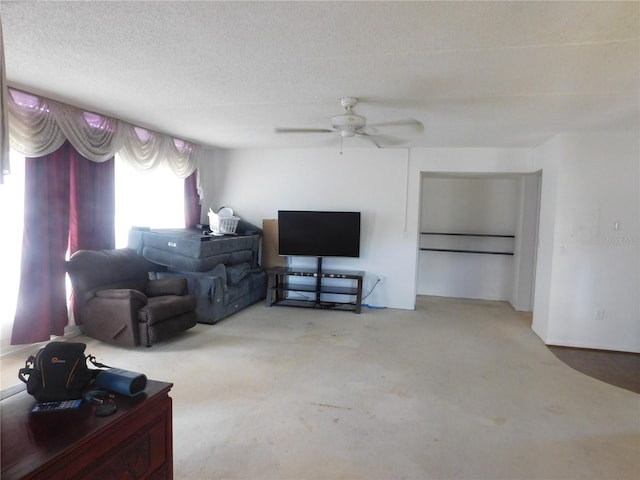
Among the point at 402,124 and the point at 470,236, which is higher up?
the point at 402,124

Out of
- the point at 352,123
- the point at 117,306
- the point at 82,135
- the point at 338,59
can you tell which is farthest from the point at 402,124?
the point at 117,306

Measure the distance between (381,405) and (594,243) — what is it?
10.1 feet

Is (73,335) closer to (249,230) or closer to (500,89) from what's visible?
(249,230)

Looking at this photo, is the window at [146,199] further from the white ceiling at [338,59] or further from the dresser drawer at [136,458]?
the dresser drawer at [136,458]

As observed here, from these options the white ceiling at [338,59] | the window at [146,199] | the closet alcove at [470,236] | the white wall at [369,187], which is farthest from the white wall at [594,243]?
the window at [146,199]

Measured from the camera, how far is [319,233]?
5.53 m

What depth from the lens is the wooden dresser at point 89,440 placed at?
3.41 feet

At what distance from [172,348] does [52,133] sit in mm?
2362

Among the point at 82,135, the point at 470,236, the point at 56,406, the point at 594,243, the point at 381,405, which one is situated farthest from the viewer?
the point at 470,236

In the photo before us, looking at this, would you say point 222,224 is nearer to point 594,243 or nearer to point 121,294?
point 121,294

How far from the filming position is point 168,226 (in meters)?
5.50

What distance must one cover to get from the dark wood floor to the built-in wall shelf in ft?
8.02

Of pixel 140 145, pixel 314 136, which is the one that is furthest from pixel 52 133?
pixel 314 136

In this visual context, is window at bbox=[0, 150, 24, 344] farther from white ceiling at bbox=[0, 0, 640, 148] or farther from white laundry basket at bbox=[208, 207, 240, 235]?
white laundry basket at bbox=[208, 207, 240, 235]
